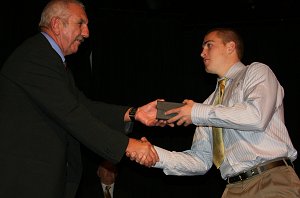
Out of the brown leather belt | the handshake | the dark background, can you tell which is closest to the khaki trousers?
the brown leather belt

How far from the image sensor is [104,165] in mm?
4820

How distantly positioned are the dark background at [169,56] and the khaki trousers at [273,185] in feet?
9.38

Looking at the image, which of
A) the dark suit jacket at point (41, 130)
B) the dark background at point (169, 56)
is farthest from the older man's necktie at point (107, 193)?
the dark suit jacket at point (41, 130)

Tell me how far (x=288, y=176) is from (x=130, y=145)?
0.99 meters

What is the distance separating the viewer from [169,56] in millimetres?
5395

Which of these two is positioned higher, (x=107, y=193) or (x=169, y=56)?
(x=169, y=56)

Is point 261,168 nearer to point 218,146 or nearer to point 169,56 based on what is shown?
point 218,146

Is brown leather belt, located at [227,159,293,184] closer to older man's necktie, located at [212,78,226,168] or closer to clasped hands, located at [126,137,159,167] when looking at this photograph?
older man's necktie, located at [212,78,226,168]

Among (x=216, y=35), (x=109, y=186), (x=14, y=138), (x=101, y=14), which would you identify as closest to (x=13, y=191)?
(x=14, y=138)

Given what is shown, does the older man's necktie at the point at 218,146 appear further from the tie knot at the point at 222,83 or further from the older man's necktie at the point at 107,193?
the older man's necktie at the point at 107,193

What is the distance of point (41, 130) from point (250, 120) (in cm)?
120

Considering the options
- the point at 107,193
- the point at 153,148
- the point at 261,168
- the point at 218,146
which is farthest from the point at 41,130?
the point at 107,193

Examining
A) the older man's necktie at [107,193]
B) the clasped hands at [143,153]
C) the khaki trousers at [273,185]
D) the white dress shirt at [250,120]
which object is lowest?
the older man's necktie at [107,193]

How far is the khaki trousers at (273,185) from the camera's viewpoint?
8.27 ft
